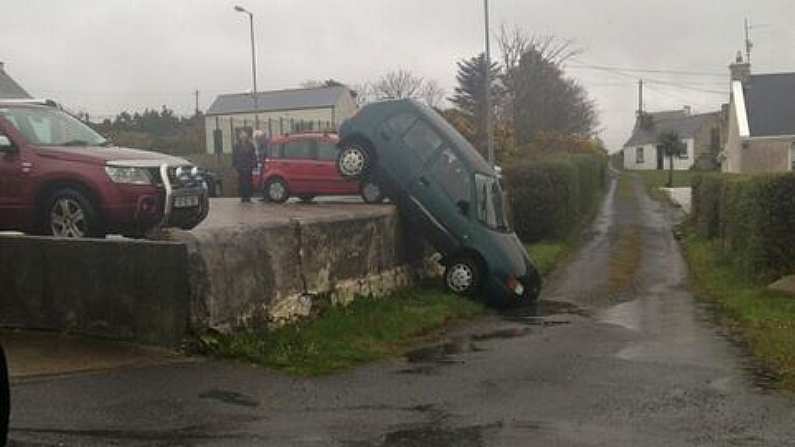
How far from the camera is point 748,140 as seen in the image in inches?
1602

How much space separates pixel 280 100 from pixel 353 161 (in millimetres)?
61276

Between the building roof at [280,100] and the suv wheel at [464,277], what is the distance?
5717 centimetres

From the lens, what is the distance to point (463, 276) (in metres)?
16.5

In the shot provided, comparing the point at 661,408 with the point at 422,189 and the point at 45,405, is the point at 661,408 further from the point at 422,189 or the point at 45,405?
the point at 422,189

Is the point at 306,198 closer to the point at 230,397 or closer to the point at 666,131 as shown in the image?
the point at 230,397

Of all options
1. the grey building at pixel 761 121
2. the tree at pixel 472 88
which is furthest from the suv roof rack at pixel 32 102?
the tree at pixel 472 88

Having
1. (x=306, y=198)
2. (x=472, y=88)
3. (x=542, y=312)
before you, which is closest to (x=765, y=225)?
(x=542, y=312)

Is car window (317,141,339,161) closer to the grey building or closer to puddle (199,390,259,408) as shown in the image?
puddle (199,390,259,408)

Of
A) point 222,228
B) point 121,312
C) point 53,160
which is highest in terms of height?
point 53,160

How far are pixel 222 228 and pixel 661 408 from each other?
5059 millimetres

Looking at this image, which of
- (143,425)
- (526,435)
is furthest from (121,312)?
(526,435)

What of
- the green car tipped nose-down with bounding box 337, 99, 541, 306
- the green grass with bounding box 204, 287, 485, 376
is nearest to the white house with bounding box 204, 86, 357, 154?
the green car tipped nose-down with bounding box 337, 99, 541, 306

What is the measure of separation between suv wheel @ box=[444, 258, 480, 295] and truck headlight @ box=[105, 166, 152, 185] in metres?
7.02

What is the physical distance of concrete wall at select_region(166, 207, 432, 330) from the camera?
9.84 m
